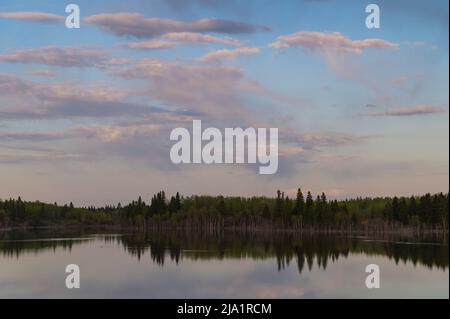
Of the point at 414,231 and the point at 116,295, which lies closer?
the point at 116,295

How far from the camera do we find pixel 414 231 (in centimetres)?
16925

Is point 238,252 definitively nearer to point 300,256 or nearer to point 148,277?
point 300,256

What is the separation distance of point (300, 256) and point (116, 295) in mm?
39750

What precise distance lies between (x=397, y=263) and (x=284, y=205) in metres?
121

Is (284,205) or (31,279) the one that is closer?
(31,279)

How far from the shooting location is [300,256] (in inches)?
3241
